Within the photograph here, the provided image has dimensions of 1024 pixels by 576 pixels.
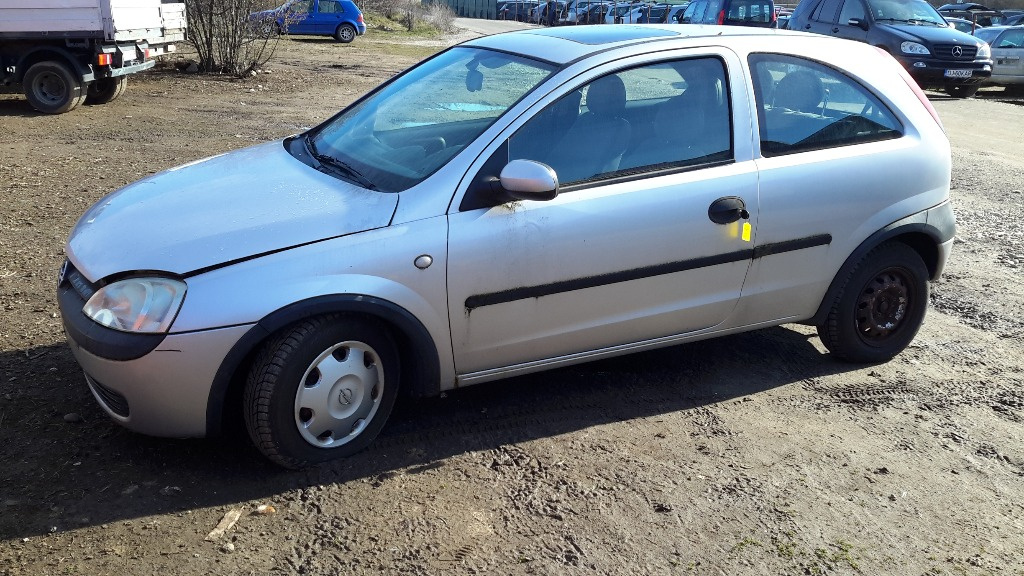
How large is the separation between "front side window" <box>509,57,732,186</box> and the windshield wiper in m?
0.64

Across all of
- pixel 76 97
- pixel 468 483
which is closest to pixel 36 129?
pixel 76 97

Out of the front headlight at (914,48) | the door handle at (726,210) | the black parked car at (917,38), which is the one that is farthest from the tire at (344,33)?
the door handle at (726,210)

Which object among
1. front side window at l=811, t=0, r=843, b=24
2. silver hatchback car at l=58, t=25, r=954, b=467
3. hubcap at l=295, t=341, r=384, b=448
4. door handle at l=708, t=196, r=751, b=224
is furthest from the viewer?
front side window at l=811, t=0, r=843, b=24

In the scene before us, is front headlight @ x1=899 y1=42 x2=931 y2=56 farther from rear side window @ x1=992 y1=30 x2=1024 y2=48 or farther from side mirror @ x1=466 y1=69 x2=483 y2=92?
side mirror @ x1=466 y1=69 x2=483 y2=92

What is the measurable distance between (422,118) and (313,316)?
139cm

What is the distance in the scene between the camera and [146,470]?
141 inches

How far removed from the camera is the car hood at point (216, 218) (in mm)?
3430

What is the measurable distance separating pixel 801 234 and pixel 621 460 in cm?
149

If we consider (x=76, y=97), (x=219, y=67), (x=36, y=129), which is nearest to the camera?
(x=36, y=129)

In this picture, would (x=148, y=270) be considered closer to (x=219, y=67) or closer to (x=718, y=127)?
(x=718, y=127)

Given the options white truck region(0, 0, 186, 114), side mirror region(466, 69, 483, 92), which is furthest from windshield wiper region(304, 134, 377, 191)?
white truck region(0, 0, 186, 114)

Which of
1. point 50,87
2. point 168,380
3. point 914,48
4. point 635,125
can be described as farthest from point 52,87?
point 914,48

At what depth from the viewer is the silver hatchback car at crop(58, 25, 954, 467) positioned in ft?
11.2

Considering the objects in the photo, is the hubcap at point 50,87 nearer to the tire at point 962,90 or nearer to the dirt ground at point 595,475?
the dirt ground at point 595,475
